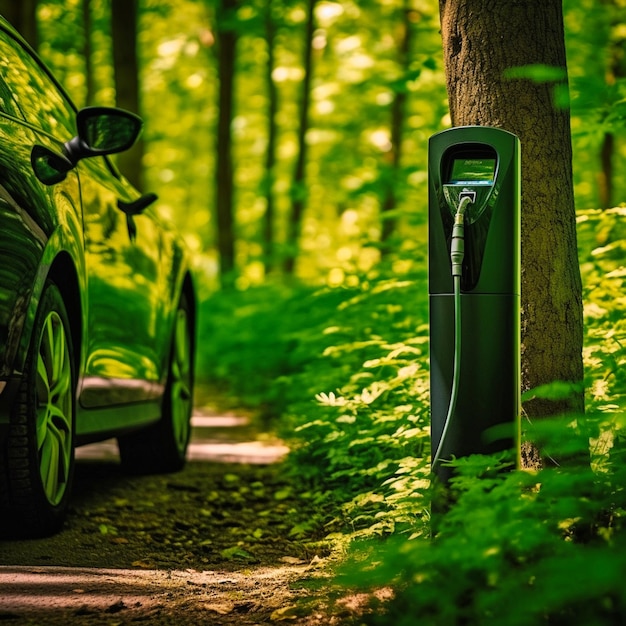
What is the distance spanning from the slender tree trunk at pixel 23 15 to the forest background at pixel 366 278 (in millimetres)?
102

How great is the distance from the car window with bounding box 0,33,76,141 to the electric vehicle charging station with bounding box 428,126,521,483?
6.13 feet

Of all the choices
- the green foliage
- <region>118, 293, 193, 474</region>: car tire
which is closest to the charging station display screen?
the green foliage

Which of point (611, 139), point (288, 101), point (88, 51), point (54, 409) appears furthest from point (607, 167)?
point (288, 101)

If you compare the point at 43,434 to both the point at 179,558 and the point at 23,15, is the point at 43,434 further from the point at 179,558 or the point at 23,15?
A: the point at 23,15

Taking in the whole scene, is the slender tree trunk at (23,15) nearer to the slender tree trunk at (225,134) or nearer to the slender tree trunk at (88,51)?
the slender tree trunk at (225,134)

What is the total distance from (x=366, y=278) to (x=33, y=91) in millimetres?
3469

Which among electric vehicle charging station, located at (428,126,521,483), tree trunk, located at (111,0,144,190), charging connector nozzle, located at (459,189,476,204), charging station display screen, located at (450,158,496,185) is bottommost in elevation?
electric vehicle charging station, located at (428,126,521,483)

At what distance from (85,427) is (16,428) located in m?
0.87

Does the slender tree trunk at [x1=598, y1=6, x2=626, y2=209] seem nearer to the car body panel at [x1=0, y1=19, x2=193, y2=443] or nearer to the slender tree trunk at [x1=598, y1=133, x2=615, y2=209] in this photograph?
the slender tree trunk at [x1=598, y1=133, x2=615, y2=209]

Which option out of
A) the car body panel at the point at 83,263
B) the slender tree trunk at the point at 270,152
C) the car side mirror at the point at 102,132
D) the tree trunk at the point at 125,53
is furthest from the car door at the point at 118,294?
the slender tree trunk at the point at 270,152

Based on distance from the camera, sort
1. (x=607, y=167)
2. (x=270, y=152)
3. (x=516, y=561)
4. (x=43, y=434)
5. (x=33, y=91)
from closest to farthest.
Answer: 1. (x=516, y=561)
2. (x=43, y=434)
3. (x=33, y=91)
4. (x=607, y=167)
5. (x=270, y=152)

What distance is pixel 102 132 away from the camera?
476 centimetres

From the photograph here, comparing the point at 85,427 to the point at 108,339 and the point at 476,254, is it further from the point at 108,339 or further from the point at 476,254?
the point at 476,254

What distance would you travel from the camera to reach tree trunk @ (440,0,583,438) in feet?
13.7
